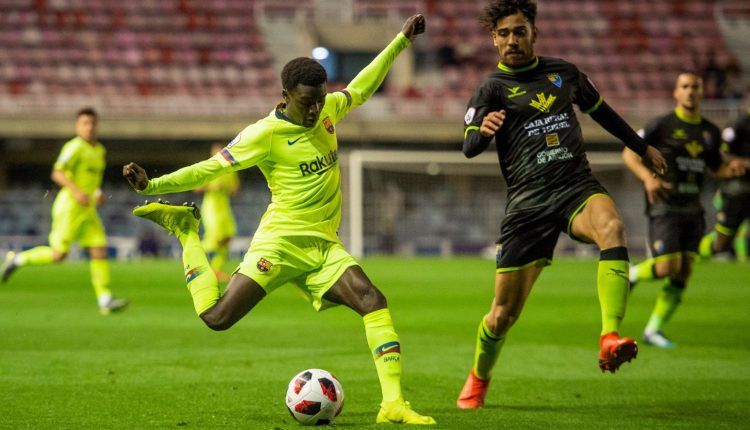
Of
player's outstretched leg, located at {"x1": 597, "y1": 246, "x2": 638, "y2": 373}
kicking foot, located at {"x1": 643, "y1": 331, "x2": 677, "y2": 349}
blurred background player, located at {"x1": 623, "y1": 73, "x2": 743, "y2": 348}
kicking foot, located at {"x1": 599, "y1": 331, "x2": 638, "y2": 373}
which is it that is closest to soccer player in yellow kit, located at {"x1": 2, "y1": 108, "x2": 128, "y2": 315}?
kicking foot, located at {"x1": 643, "y1": 331, "x2": 677, "y2": 349}

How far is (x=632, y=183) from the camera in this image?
87.0 ft

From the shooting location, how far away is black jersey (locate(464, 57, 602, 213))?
550cm

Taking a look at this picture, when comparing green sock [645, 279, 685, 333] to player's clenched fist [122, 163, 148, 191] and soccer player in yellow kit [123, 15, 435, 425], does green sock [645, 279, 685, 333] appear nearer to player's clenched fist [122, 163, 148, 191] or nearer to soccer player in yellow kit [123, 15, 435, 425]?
soccer player in yellow kit [123, 15, 435, 425]

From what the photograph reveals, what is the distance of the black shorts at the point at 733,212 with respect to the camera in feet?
40.4

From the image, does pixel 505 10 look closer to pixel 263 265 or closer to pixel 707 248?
pixel 263 265

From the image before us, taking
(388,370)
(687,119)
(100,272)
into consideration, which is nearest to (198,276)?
(388,370)

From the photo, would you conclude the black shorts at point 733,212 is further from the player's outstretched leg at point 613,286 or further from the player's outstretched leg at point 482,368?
the player's outstretched leg at point 613,286

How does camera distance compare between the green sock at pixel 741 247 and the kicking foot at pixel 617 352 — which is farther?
the green sock at pixel 741 247

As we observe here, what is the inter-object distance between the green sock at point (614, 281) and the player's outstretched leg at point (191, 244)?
2065mm

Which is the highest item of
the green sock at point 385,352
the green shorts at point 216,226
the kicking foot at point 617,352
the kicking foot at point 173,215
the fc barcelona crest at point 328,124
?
the fc barcelona crest at point 328,124

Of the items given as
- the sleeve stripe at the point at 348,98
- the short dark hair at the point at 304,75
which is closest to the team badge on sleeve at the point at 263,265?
the short dark hair at the point at 304,75

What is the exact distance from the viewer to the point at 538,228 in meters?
5.51

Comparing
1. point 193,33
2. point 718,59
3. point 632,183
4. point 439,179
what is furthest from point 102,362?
point 718,59

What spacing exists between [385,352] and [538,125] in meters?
1.51
